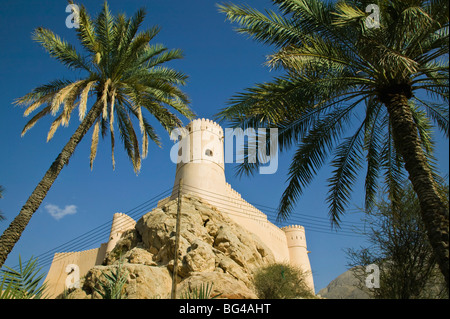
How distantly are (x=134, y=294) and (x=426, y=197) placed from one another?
30.2 feet

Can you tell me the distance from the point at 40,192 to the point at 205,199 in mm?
12222

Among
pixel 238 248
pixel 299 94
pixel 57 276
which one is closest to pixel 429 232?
pixel 299 94

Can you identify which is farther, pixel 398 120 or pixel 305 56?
pixel 305 56

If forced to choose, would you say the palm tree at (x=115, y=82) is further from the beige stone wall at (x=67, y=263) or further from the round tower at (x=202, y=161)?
the beige stone wall at (x=67, y=263)

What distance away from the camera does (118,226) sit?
26.0m

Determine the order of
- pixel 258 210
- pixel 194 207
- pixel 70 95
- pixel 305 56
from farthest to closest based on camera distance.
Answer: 1. pixel 258 210
2. pixel 194 207
3. pixel 70 95
4. pixel 305 56

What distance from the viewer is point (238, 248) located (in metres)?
16.4

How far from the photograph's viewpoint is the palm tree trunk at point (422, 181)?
201 inches

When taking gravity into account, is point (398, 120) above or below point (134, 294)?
above

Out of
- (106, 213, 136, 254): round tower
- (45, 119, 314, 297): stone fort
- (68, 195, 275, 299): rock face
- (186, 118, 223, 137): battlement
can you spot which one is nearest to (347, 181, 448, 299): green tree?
(68, 195, 275, 299): rock face

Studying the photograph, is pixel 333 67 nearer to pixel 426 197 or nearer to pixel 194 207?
pixel 426 197

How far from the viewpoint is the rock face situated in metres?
12.2

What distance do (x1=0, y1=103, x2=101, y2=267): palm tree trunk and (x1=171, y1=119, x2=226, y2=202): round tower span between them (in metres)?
10.9

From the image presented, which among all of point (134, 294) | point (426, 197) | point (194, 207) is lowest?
point (134, 294)
